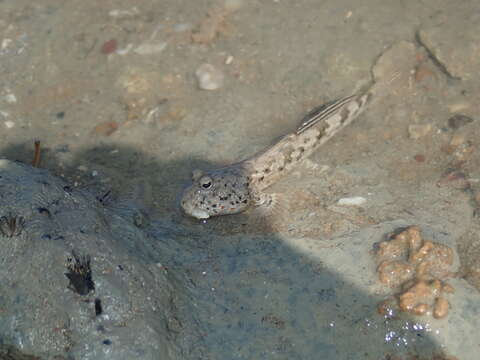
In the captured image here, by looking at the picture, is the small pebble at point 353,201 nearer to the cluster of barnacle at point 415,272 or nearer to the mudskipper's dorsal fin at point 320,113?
the cluster of barnacle at point 415,272

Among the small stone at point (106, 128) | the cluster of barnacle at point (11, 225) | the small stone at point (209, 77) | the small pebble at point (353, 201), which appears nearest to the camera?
the cluster of barnacle at point (11, 225)

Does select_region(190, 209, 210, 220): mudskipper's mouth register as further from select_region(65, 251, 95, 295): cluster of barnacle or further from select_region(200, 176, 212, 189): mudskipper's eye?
select_region(65, 251, 95, 295): cluster of barnacle

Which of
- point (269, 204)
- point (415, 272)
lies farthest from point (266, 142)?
point (415, 272)

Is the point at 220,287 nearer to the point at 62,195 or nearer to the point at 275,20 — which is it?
the point at 62,195

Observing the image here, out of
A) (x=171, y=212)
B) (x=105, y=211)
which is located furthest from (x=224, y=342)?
(x=171, y=212)

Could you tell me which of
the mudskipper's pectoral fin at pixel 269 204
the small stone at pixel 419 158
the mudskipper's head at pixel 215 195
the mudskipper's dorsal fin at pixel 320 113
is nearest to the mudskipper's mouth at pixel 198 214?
the mudskipper's head at pixel 215 195

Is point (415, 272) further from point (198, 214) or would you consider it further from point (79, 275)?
point (79, 275)
